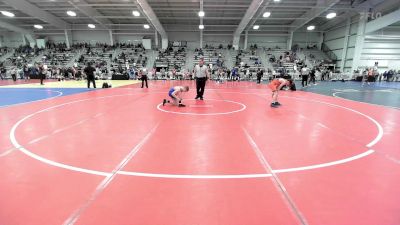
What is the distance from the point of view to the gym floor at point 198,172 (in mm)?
2664

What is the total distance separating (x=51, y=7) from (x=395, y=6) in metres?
38.0

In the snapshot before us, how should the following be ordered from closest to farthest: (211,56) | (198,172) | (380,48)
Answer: (198,172) → (380,48) → (211,56)

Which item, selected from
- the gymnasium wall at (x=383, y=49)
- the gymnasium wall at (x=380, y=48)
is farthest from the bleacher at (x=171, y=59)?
the gymnasium wall at (x=383, y=49)

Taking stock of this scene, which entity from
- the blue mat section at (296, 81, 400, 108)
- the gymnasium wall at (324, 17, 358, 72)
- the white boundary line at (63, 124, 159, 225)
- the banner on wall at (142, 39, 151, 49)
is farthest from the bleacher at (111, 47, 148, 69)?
the white boundary line at (63, 124, 159, 225)

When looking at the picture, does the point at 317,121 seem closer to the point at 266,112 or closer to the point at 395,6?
Result: the point at 266,112

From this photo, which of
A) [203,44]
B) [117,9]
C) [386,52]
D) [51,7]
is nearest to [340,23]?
[386,52]

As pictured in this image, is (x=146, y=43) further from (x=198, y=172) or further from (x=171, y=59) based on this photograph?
(x=198, y=172)

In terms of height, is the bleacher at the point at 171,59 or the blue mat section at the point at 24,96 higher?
the bleacher at the point at 171,59

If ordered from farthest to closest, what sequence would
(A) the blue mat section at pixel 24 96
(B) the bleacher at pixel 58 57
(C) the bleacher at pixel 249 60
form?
(B) the bleacher at pixel 58 57
(C) the bleacher at pixel 249 60
(A) the blue mat section at pixel 24 96

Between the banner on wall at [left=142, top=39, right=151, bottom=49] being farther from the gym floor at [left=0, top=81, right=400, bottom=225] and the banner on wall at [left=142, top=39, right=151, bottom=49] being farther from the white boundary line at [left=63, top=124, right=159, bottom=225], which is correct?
the white boundary line at [left=63, top=124, right=159, bottom=225]

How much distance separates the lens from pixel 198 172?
367cm

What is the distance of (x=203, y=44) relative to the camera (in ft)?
133

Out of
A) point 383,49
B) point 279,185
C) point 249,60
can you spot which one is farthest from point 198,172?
point 383,49

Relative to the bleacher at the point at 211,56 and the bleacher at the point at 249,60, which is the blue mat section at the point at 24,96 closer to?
the bleacher at the point at 211,56
